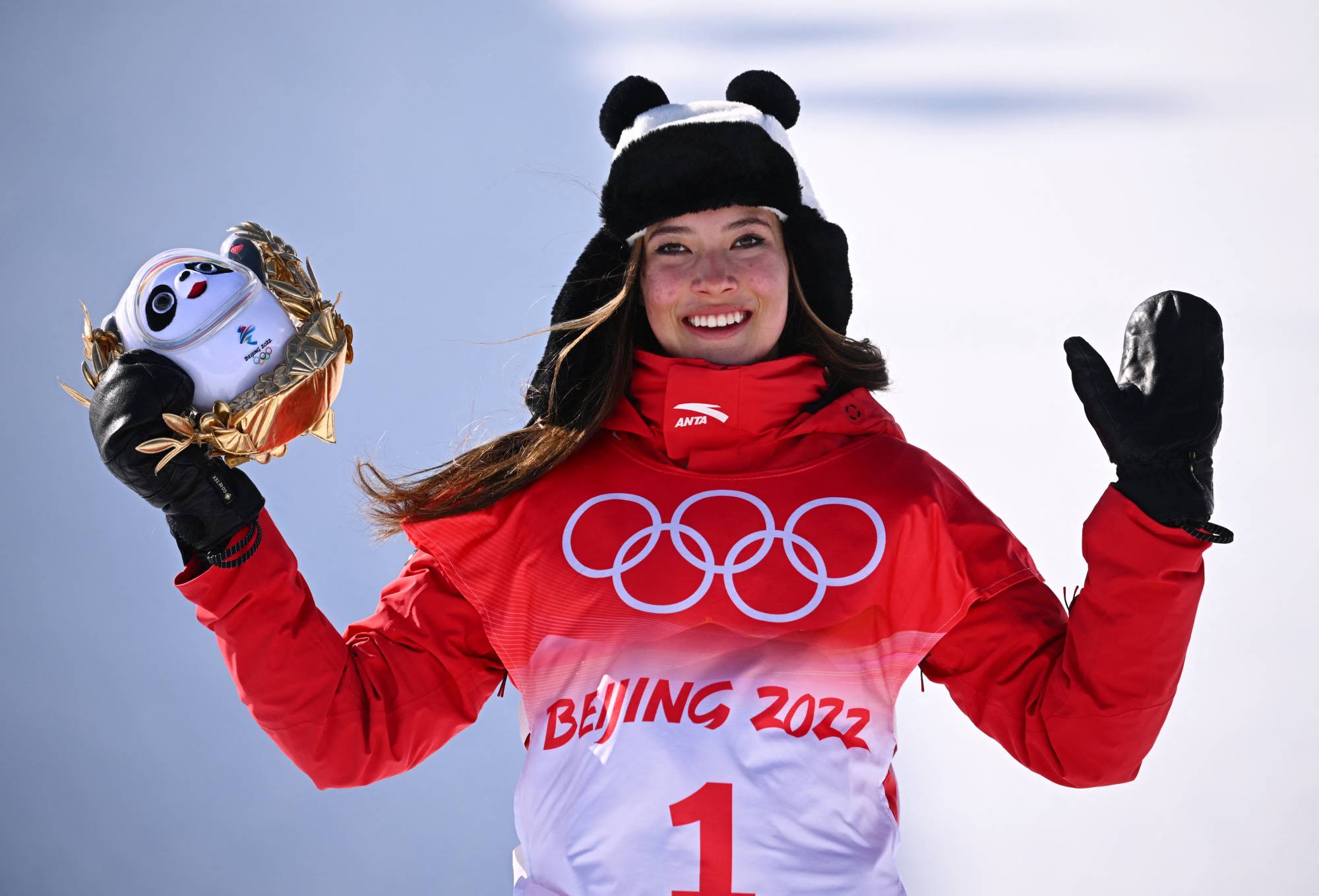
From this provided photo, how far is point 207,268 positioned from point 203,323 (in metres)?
0.08

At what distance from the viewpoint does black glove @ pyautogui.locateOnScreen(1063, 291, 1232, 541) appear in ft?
4.91

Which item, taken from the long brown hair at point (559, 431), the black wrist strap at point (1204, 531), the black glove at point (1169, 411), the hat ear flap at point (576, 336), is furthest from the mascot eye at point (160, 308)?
the black wrist strap at point (1204, 531)

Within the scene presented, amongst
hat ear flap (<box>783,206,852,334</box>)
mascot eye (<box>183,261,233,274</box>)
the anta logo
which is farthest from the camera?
hat ear flap (<box>783,206,852,334</box>)

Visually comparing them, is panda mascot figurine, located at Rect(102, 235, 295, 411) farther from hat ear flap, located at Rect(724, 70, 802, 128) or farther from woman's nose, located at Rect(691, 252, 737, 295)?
hat ear flap, located at Rect(724, 70, 802, 128)

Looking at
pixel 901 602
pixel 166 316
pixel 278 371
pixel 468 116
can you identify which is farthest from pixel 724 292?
pixel 468 116

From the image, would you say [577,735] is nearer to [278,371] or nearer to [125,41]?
[278,371]

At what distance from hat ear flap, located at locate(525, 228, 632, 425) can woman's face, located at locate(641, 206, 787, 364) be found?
0.22 ft

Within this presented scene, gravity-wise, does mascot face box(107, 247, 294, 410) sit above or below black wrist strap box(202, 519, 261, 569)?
above

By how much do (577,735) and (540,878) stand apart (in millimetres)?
172

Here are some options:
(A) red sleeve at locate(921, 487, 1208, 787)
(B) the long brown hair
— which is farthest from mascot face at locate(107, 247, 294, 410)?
(A) red sleeve at locate(921, 487, 1208, 787)

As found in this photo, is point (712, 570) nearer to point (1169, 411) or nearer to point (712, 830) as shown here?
point (712, 830)

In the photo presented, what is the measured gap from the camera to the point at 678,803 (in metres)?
1.57

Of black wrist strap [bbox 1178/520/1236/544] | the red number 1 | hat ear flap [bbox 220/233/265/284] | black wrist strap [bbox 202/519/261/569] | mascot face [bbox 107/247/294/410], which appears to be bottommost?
the red number 1

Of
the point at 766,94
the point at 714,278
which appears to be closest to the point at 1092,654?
the point at 714,278
